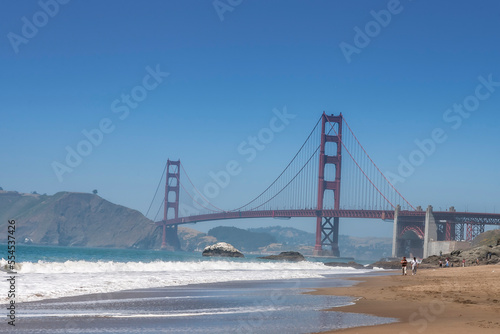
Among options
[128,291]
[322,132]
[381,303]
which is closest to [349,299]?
[381,303]

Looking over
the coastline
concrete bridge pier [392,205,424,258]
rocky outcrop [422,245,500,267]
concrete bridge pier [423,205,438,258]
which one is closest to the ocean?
the coastline

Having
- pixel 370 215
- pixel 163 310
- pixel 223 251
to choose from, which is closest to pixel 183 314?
pixel 163 310

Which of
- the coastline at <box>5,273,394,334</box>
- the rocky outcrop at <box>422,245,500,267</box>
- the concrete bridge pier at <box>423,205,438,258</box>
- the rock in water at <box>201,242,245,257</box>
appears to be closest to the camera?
the coastline at <box>5,273,394,334</box>

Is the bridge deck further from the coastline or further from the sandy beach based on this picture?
the coastline

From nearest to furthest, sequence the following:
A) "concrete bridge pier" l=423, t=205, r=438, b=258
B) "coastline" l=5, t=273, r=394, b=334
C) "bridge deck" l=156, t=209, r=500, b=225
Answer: "coastline" l=5, t=273, r=394, b=334 → "concrete bridge pier" l=423, t=205, r=438, b=258 → "bridge deck" l=156, t=209, r=500, b=225

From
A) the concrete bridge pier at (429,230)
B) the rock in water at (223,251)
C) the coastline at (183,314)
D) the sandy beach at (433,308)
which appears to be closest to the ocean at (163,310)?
the coastline at (183,314)

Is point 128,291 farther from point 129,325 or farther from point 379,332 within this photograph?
point 379,332

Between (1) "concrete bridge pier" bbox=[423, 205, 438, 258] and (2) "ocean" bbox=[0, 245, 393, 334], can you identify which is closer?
(2) "ocean" bbox=[0, 245, 393, 334]

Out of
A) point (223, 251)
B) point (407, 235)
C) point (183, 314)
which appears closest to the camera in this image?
point (183, 314)

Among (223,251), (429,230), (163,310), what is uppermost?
(429,230)

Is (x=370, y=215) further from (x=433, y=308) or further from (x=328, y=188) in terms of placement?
(x=433, y=308)

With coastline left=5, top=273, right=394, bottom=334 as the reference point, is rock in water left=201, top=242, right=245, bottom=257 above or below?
below
